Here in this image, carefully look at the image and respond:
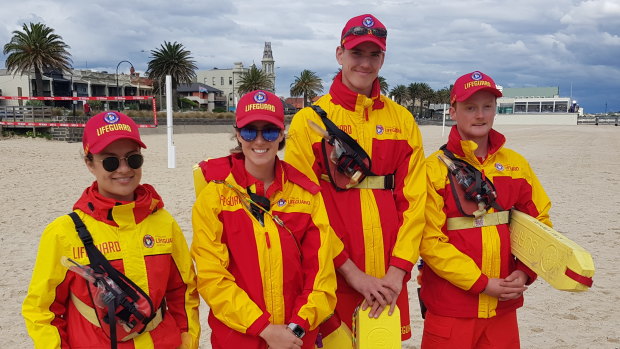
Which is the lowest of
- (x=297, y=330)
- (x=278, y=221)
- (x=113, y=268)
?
(x=297, y=330)

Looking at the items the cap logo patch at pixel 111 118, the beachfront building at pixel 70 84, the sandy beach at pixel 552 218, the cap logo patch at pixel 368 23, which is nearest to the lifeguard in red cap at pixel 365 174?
the cap logo patch at pixel 368 23

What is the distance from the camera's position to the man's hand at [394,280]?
9.14 feet

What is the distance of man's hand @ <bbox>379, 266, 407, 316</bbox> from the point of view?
2787mm

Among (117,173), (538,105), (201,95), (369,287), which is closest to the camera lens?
(117,173)

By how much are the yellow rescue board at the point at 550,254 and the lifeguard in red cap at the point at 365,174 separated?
2.14ft

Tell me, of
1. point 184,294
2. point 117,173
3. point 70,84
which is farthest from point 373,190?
point 70,84

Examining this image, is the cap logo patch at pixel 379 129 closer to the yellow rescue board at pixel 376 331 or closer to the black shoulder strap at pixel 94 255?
the yellow rescue board at pixel 376 331

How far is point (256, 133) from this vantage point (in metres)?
2.63

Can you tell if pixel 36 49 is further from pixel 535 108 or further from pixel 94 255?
pixel 535 108

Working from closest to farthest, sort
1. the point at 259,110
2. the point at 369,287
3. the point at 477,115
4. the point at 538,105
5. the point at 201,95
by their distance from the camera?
the point at 259,110, the point at 369,287, the point at 477,115, the point at 201,95, the point at 538,105

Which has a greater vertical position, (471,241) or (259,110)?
(259,110)

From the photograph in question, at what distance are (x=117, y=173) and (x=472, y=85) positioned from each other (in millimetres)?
2218

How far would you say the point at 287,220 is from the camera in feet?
8.57

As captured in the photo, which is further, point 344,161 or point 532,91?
point 532,91
